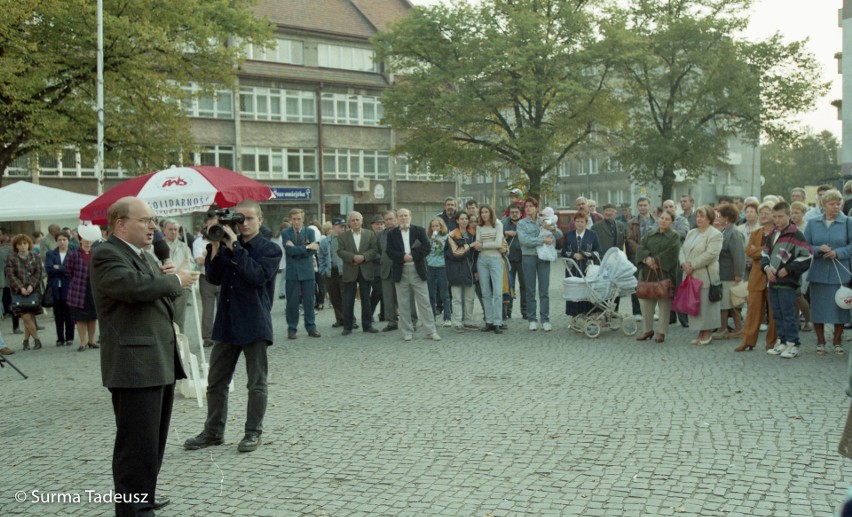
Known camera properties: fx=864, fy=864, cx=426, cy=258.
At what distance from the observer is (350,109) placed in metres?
52.8

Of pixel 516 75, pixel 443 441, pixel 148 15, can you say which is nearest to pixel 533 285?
pixel 443 441

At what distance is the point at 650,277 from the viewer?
12.6 meters

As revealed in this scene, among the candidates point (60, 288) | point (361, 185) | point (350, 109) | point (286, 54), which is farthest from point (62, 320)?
point (350, 109)

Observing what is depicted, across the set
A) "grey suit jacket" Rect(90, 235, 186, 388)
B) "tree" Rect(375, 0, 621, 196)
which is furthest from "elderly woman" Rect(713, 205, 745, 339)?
"tree" Rect(375, 0, 621, 196)

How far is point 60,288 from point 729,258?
35.3 ft

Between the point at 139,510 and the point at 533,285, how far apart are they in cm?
988

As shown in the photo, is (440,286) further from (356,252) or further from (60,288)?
(60,288)

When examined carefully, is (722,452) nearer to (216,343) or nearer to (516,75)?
(216,343)

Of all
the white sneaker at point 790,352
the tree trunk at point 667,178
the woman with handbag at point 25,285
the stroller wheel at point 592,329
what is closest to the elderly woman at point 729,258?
the stroller wheel at point 592,329

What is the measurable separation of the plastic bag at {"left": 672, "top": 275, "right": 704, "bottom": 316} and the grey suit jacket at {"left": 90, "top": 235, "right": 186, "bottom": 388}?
27.9 feet

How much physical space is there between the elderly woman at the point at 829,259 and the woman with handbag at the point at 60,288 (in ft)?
37.2

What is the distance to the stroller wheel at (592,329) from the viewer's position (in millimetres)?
12977

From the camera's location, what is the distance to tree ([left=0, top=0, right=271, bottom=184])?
23.0m

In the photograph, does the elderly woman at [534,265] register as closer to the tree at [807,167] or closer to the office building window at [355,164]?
the office building window at [355,164]
